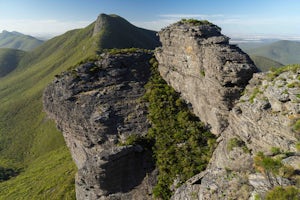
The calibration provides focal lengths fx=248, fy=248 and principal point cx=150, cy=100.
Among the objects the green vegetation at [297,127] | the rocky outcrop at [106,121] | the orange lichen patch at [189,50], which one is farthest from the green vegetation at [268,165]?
the orange lichen patch at [189,50]

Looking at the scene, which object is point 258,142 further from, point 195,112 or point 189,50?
point 189,50

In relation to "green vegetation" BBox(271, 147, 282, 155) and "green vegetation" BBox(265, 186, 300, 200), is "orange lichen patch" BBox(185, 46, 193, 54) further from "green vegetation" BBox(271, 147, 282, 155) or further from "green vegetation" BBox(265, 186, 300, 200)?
"green vegetation" BBox(265, 186, 300, 200)

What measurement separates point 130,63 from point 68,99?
16694mm

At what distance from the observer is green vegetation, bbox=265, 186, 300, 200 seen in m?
18.2

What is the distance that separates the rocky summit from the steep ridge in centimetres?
10

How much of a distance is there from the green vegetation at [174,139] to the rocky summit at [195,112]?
140 centimetres

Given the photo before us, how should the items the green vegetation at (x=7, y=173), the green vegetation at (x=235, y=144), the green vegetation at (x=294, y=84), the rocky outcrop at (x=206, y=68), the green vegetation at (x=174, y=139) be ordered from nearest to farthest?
1. the green vegetation at (x=294, y=84)
2. the green vegetation at (x=235, y=144)
3. the rocky outcrop at (x=206, y=68)
4. the green vegetation at (x=174, y=139)
5. the green vegetation at (x=7, y=173)

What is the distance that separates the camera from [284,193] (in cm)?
1841

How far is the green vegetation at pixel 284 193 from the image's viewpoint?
18203 mm

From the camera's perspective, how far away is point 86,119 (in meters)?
51.8

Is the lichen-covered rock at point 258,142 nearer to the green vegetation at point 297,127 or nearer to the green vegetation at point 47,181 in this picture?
the green vegetation at point 297,127

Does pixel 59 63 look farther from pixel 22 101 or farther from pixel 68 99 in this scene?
pixel 68 99

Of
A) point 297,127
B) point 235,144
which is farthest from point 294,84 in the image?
point 235,144

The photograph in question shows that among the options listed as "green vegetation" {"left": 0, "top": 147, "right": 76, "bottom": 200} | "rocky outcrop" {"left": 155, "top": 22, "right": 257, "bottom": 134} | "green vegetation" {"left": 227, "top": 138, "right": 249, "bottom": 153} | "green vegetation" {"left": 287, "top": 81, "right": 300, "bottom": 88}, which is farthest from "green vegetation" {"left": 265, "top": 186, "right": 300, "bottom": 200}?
"green vegetation" {"left": 0, "top": 147, "right": 76, "bottom": 200}
